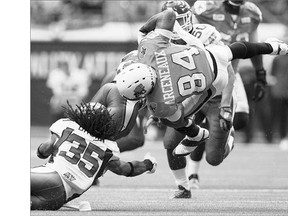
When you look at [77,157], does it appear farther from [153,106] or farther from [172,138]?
[172,138]

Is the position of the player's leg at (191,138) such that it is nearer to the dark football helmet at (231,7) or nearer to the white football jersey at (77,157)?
the white football jersey at (77,157)

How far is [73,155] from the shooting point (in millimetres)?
4238

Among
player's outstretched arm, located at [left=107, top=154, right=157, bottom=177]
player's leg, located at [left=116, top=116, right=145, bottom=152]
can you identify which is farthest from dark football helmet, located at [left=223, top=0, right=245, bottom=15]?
player's outstretched arm, located at [left=107, top=154, right=157, bottom=177]

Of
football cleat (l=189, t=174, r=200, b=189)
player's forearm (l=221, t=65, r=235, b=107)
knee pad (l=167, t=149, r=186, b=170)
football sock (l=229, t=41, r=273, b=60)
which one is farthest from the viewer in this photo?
football cleat (l=189, t=174, r=200, b=189)

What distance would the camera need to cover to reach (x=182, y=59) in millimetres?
4551

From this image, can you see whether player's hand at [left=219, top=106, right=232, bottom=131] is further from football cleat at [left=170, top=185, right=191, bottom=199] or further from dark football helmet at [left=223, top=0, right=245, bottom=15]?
dark football helmet at [left=223, top=0, right=245, bottom=15]

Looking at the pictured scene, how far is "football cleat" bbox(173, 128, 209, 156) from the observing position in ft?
16.4

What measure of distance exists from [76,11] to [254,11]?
5.26 metres

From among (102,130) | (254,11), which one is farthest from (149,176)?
(102,130)

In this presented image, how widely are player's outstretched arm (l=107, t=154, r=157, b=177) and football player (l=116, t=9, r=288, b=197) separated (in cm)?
26

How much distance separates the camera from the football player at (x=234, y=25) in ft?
19.9
